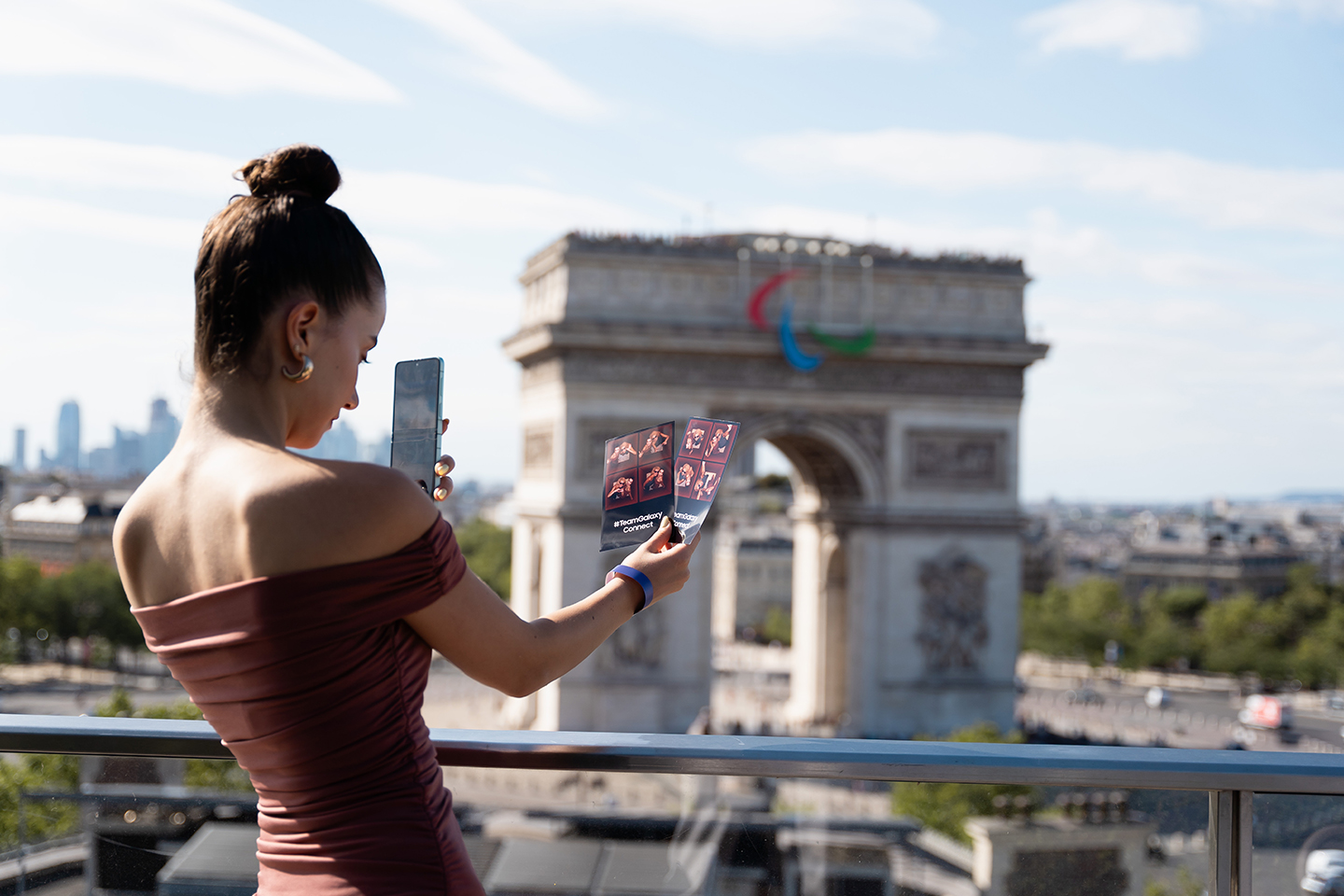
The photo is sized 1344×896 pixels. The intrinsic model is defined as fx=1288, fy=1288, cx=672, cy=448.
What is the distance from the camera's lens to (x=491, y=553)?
64.1m

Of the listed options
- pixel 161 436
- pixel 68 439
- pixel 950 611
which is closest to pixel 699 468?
pixel 161 436

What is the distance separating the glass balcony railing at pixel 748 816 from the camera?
2051 millimetres

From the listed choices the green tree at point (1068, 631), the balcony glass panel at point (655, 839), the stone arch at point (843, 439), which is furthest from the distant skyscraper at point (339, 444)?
the green tree at point (1068, 631)

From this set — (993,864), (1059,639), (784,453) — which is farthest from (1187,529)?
(993,864)

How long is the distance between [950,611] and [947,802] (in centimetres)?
1875

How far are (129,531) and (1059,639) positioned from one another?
2276 inches

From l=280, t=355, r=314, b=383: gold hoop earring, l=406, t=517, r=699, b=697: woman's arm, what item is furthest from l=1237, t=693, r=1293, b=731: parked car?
l=280, t=355, r=314, b=383: gold hoop earring

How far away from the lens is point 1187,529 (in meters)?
92.0

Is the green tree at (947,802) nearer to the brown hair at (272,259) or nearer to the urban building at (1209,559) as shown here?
the brown hair at (272,259)

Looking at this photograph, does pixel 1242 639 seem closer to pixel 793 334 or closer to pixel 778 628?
pixel 778 628

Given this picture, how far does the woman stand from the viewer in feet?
4.26

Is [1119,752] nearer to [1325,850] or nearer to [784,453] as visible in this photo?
[1325,850]

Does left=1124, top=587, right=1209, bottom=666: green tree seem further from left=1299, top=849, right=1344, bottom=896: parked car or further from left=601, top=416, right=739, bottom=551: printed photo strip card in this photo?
left=601, top=416, right=739, bottom=551: printed photo strip card

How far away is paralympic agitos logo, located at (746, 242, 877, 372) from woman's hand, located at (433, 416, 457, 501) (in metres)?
17.6
